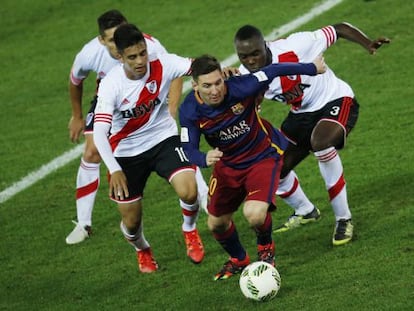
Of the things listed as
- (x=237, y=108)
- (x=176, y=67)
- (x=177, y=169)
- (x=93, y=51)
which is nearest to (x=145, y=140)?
(x=177, y=169)

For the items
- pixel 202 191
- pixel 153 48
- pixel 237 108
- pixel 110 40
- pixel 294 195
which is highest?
pixel 237 108

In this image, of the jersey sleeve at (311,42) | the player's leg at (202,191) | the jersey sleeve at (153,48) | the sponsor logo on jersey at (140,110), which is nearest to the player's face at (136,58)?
the sponsor logo on jersey at (140,110)

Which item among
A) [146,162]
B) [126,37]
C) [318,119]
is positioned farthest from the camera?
[318,119]

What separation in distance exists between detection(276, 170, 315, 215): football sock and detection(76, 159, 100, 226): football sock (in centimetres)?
208

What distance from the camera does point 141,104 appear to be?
10234 millimetres

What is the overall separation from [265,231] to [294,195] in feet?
5.62

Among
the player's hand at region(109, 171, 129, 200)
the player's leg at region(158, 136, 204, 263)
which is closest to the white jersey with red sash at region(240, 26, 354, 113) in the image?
the player's leg at region(158, 136, 204, 263)

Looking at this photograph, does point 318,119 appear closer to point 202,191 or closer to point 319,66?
point 319,66

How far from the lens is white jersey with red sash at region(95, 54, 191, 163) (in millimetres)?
10109

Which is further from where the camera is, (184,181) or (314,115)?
(314,115)

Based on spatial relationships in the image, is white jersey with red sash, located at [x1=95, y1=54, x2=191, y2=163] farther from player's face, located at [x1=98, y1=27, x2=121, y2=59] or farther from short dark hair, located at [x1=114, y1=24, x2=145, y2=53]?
player's face, located at [x1=98, y1=27, x2=121, y2=59]

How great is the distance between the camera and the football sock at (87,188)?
39.1 ft

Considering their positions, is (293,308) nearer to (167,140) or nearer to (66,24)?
(167,140)

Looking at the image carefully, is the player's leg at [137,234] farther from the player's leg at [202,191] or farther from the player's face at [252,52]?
the player's face at [252,52]
